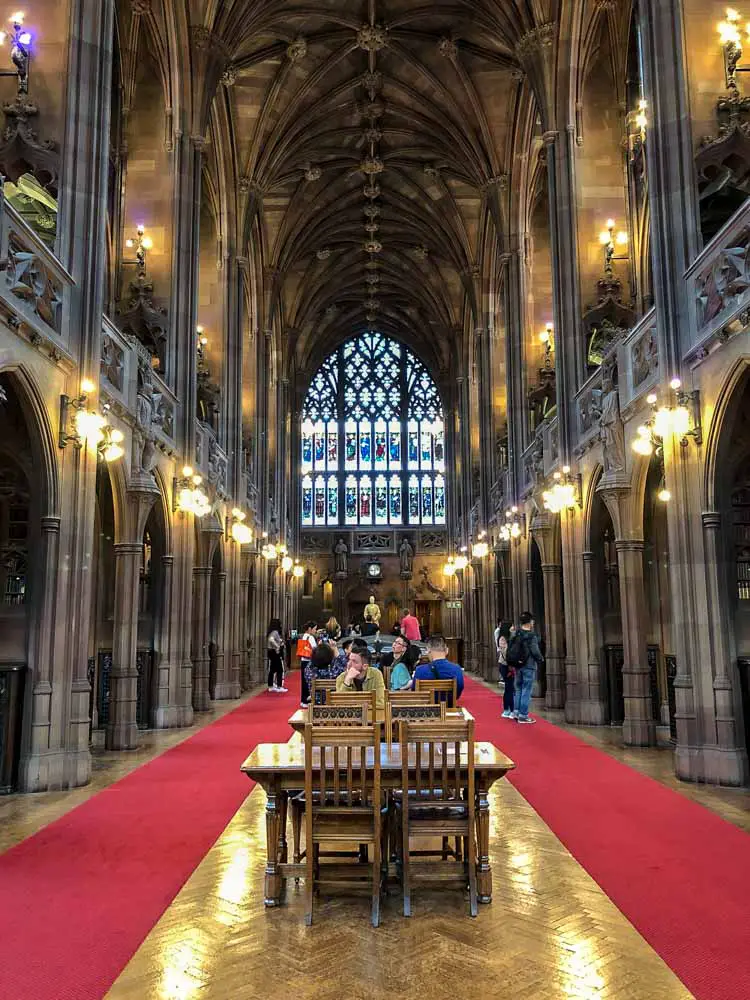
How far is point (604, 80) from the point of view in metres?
16.0

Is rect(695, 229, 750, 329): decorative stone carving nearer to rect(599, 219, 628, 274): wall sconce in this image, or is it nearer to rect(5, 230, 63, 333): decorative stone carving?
rect(599, 219, 628, 274): wall sconce

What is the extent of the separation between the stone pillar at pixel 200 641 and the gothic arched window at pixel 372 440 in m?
23.7

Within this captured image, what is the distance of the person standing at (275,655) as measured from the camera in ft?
62.1

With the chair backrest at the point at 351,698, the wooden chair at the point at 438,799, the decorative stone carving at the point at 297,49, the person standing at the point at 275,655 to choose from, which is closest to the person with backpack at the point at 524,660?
the chair backrest at the point at 351,698

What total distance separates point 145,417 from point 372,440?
28507 millimetres

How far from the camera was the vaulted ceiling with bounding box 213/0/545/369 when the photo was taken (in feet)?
67.2

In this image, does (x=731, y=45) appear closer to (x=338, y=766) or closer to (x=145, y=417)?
(x=145, y=417)

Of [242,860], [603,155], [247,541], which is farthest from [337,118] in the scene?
[242,860]

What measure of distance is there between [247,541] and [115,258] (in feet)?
29.3

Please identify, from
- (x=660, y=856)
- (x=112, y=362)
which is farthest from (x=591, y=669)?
(x=112, y=362)

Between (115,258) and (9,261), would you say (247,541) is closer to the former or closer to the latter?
(115,258)

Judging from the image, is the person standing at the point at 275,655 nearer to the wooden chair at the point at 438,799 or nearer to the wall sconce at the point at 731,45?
the wall sconce at the point at 731,45

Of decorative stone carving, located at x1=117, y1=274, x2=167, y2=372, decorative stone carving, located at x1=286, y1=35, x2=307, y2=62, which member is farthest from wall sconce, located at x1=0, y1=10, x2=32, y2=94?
decorative stone carving, located at x1=286, y1=35, x2=307, y2=62

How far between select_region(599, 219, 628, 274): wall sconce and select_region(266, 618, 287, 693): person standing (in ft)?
34.5
